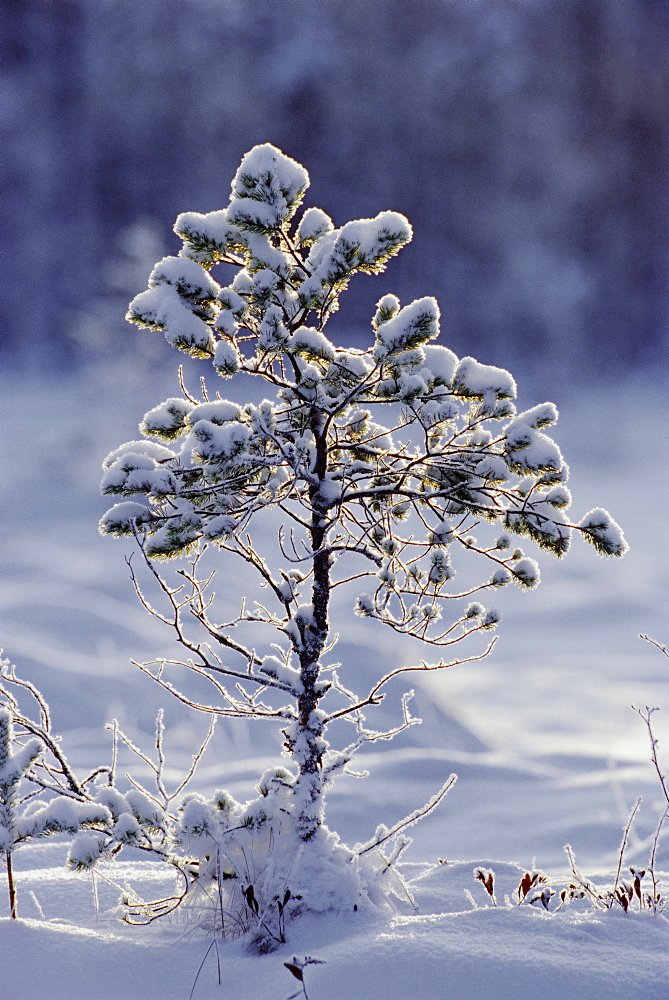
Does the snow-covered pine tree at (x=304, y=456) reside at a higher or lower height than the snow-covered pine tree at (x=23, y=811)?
higher

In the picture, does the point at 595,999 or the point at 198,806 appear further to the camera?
the point at 198,806

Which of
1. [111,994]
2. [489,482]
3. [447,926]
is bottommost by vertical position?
[111,994]

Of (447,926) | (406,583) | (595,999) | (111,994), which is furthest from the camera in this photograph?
(406,583)

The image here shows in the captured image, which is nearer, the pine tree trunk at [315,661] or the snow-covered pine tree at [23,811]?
the snow-covered pine tree at [23,811]

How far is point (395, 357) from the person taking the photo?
13.1ft

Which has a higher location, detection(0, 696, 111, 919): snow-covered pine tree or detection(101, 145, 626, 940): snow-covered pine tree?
detection(101, 145, 626, 940): snow-covered pine tree

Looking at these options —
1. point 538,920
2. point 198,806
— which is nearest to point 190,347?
point 198,806

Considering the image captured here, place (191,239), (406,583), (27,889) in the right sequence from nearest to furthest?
(191,239), (406,583), (27,889)

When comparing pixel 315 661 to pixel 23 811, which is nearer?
pixel 23 811

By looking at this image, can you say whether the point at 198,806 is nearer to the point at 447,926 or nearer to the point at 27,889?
the point at 447,926

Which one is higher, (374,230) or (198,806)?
(374,230)

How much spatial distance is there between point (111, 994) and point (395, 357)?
362 centimetres

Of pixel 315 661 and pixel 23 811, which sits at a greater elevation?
pixel 315 661

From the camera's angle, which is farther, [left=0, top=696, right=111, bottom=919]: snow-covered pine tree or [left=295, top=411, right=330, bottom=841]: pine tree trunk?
[left=295, top=411, right=330, bottom=841]: pine tree trunk
